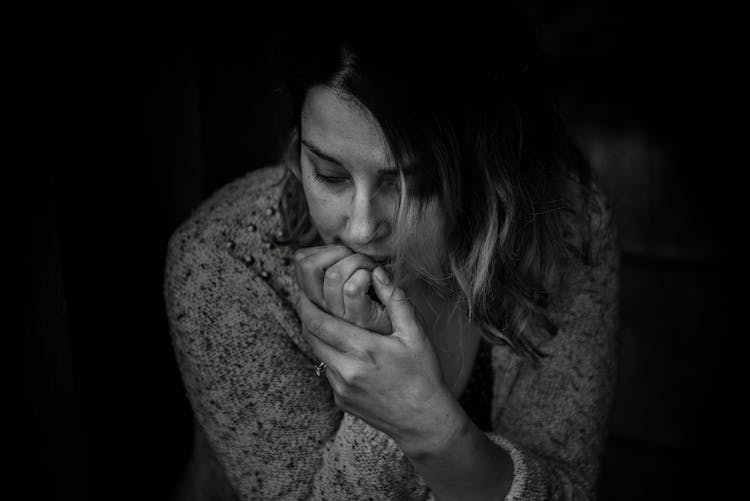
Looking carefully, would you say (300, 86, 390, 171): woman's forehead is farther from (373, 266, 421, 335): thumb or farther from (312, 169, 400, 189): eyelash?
(373, 266, 421, 335): thumb

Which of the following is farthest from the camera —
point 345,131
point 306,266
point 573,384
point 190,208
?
point 190,208

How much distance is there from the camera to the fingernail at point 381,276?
789 millimetres

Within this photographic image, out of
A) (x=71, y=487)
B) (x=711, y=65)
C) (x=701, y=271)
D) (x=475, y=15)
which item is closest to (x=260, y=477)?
(x=71, y=487)

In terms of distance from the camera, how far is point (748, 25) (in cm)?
139

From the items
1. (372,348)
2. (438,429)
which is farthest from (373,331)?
(438,429)

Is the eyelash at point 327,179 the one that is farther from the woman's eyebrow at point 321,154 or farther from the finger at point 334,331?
the finger at point 334,331

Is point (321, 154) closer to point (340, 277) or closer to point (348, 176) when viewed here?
point (348, 176)

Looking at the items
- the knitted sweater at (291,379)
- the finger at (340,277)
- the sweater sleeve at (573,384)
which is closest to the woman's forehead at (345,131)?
the finger at (340,277)

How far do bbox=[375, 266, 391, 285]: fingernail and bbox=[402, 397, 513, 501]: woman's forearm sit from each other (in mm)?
166

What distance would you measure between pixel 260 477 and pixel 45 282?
385mm

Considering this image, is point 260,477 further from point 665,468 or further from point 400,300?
point 665,468

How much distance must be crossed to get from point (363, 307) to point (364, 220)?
0.11 meters

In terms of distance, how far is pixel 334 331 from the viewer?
781mm

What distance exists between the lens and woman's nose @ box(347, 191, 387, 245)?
0.74 m
